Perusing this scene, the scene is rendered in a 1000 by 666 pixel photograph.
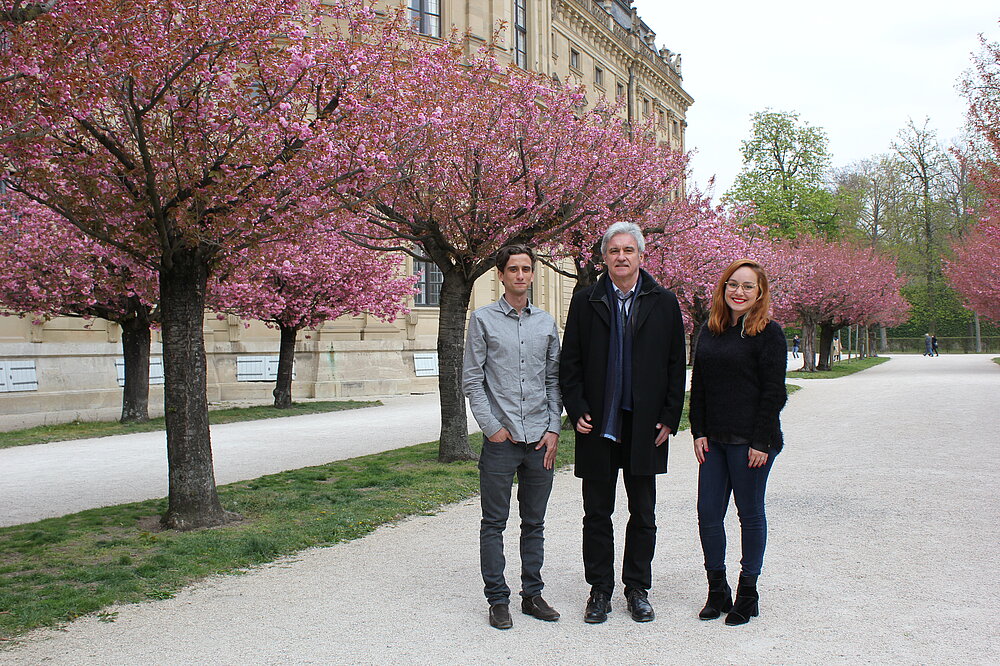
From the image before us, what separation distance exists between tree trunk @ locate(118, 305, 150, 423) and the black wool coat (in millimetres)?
16021

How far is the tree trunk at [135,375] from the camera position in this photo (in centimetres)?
1930

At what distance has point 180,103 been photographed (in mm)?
7992

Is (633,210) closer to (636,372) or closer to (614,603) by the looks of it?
(636,372)

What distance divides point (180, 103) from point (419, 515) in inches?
166

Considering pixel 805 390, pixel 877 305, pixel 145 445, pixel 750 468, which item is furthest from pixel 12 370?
pixel 877 305

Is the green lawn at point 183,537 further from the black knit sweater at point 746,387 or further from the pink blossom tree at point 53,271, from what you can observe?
the pink blossom tree at point 53,271

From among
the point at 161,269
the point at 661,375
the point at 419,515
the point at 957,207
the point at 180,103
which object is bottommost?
the point at 419,515

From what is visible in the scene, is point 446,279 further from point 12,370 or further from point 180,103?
point 12,370

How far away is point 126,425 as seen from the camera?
734 inches

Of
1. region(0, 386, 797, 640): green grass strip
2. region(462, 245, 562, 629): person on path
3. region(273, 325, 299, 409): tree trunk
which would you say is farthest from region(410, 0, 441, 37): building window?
region(462, 245, 562, 629): person on path

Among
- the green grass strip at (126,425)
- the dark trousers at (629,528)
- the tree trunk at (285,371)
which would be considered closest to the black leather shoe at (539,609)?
the dark trousers at (629,528)

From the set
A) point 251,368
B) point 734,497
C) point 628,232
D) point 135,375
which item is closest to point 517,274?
point 628,232

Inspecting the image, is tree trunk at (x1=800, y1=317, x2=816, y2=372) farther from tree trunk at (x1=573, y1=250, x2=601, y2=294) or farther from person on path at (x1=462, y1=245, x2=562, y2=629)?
person on path at (x1=462, y1=245, x2=562, y2=629)

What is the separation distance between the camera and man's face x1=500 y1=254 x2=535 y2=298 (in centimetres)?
518
